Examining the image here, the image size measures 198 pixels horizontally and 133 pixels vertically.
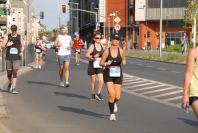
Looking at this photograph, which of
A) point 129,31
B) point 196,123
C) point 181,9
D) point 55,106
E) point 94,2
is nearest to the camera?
point 196,123

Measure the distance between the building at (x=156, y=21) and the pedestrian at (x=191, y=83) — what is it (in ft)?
314

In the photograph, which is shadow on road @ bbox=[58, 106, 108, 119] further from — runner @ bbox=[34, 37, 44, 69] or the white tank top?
runner @ bbox=[34, 37, 44, 69]

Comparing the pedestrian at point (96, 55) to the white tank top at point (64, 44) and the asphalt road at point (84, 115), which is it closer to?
Result: the asphalt road at point (84, 115)

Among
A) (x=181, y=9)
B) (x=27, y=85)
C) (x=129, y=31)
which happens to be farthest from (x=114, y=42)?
(x=129, y=31)

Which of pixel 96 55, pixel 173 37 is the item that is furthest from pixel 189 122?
pixel 173 37

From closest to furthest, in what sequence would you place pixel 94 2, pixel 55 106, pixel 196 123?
pixel 196 123, pixel 55 106, pixel 94 2

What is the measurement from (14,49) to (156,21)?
92363 millimetres

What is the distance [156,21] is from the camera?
10750cm

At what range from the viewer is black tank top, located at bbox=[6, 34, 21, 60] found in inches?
642

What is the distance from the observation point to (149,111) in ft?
42.6

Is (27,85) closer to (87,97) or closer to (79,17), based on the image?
(87,97)

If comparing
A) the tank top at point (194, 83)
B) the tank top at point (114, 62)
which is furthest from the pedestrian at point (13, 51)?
the tank top at point (194, 83)

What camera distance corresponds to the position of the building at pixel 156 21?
103688mm

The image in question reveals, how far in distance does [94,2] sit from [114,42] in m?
124
